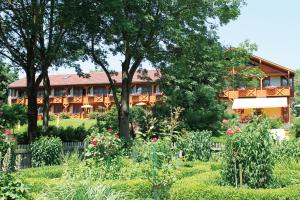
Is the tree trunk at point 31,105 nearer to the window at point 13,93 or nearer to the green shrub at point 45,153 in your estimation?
the green shrub at point 45,153

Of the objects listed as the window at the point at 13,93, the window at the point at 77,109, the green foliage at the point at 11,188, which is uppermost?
the window at the point at 13,93

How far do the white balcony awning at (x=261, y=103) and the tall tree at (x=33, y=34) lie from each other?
2873cm

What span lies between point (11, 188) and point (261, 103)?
4638cm

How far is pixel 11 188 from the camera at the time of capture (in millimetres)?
6430

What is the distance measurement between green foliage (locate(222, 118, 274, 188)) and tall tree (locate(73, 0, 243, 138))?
12.8 meters

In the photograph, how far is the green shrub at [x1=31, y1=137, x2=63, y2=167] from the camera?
1906 centimetres

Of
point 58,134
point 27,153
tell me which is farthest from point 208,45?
point 27,153

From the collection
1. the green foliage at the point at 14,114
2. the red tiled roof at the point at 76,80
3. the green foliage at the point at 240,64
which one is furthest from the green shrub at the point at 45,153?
the red tiled roof at the point at 76,80

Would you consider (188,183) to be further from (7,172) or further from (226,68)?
(226,68)

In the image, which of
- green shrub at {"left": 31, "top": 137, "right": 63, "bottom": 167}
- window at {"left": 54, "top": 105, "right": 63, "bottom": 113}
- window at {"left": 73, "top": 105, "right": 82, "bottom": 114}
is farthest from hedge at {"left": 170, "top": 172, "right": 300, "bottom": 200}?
window at {"left": 54, "top": 105, "right": 63, "bottom": 113}

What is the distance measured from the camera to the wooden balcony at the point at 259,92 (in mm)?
52466

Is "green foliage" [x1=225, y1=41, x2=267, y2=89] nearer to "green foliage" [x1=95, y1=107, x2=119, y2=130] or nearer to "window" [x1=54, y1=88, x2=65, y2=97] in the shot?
"green foliage" [x1=95, y1=107, x2=119, y2=130]

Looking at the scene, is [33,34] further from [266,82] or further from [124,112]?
[266,82]

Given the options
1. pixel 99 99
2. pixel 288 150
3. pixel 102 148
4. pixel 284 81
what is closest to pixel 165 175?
pixel 102 148
